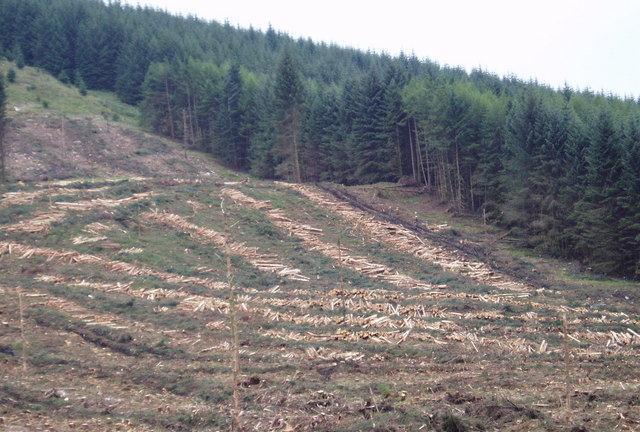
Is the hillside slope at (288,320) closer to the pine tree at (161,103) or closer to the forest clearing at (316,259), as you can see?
the forest clearing at (316,259)

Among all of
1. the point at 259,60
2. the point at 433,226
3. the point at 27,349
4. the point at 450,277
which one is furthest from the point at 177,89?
the point at 27,349

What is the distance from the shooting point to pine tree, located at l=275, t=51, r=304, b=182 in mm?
55219

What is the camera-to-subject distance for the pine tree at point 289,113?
5522 cm

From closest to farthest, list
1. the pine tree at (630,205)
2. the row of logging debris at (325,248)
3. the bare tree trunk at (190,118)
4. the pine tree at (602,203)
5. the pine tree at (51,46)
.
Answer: the row of logging debris at (325,248) < the pine tree at (630,205) < the pine tree at (602,203) < the bare tree trunk at (190,118) < the pine tree at (51,46)

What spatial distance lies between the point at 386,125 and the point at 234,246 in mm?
26237

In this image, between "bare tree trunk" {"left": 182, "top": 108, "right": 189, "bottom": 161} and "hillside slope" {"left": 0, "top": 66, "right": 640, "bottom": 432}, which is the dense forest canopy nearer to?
"bare tree trunk" {"left": 182, "top": 108, "right": 189, "bottom": 161}

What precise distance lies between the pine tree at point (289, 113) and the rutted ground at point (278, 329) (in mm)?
19073

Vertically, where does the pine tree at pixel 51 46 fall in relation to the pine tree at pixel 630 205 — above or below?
above

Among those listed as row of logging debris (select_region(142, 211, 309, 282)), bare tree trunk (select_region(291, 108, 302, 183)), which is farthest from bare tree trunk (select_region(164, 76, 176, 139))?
row of logging debris (select_region(142, 211, 309, 282))

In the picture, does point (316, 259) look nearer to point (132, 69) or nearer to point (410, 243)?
point (410, 243)

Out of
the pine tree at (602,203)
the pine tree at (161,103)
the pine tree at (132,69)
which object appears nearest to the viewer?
the pine tree at (602,203)

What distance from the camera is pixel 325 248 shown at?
32.9 m

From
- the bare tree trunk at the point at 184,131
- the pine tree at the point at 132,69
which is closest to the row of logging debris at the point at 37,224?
the bare tree trunk at the point at 184,131

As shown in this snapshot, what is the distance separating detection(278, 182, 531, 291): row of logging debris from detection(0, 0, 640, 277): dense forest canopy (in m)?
7.86
